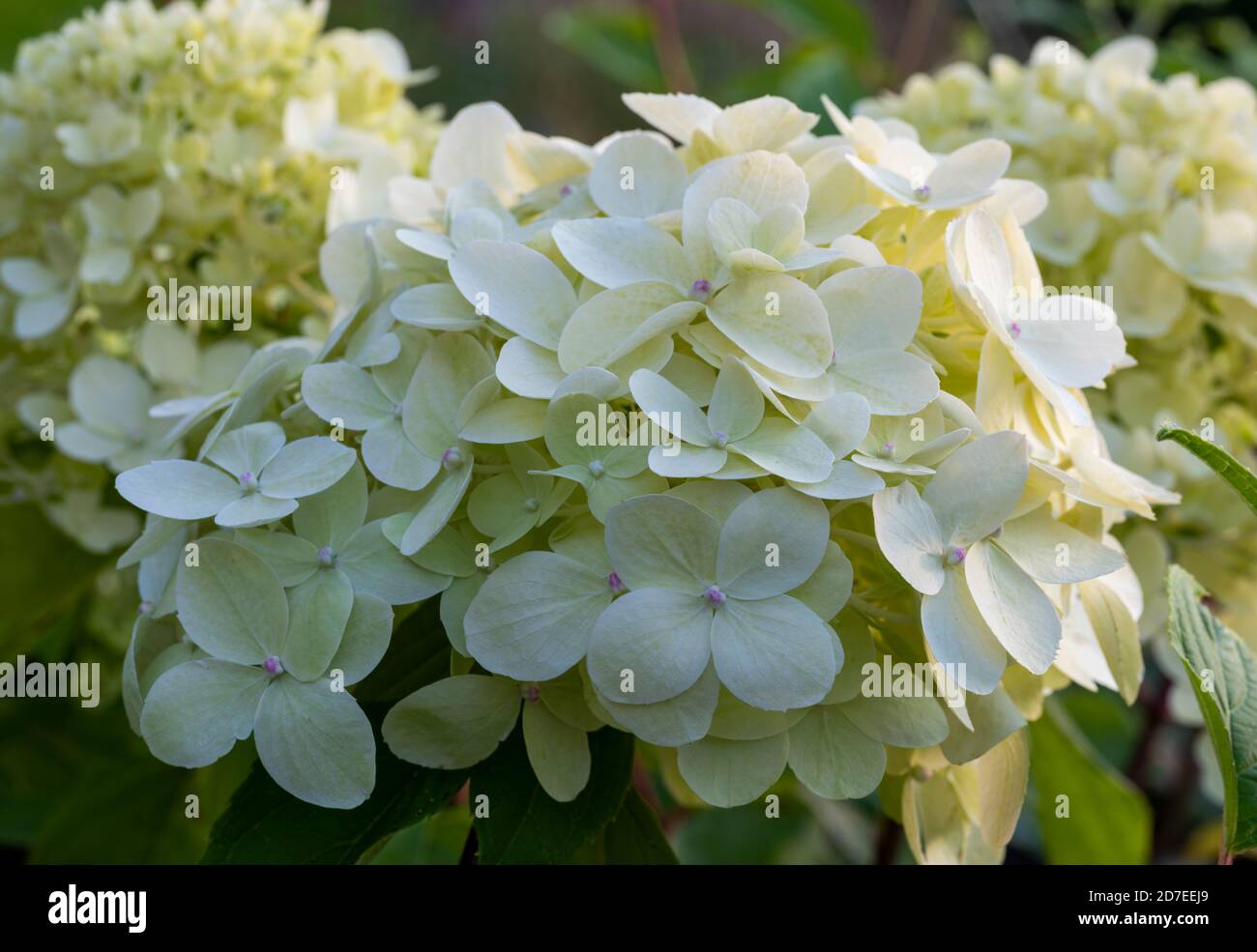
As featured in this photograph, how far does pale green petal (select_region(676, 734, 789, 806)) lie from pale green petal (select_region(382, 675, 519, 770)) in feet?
0.23

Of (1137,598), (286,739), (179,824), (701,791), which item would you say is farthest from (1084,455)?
(179,824)

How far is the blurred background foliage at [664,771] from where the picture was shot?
0.77 metres

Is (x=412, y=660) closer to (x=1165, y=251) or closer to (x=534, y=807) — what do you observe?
(x=534, y=807)

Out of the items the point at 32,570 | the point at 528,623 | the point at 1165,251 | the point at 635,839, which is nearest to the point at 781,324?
the point at 528,623

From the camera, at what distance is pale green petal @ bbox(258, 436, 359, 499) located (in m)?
0.43

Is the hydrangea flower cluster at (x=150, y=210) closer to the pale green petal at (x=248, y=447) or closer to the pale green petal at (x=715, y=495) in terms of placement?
the pale green petal at (x=248, y=447)

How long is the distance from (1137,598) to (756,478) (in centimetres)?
21

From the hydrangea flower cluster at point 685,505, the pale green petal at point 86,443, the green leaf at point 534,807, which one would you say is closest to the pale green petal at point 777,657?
the hydrangea flower cluster at point 685,505

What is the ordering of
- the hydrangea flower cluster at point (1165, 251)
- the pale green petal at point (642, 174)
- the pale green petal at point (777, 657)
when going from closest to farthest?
the pale green petal at point (777, 657), the pale green petal at point (642, 174), the hydrangea flower cluster at point (1165, 251)

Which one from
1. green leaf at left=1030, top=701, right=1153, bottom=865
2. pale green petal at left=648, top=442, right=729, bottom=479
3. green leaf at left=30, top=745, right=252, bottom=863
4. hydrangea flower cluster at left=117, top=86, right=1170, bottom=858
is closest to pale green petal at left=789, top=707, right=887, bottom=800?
A: hydrangea flower cluster at left=117, top=86, right=1170, bottom=858

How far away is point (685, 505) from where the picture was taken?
1.26 ft

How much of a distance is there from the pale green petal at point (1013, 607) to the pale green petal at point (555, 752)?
15 centimetres

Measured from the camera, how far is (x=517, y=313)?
44cm
